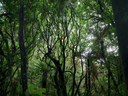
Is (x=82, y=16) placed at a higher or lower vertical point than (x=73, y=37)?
higher

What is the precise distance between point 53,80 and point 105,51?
2147 millimetres

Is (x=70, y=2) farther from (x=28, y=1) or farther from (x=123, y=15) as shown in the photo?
(x=123, y=15)

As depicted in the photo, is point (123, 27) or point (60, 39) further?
point (60, 39)

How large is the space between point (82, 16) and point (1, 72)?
10.6ft

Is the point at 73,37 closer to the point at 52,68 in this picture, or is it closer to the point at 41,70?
the point at 52,68

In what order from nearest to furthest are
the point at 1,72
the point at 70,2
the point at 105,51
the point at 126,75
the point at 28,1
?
1. the point at 126,75
2. the point at 28,1
3. the point at 1,72
4. the point at 70,2
5. the point at 105,51

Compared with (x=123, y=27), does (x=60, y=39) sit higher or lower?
higher

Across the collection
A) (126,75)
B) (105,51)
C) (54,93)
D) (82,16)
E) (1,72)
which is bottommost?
(54,93)

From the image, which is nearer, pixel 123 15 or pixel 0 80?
pixel 123 15

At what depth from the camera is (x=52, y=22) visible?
11.4 ft

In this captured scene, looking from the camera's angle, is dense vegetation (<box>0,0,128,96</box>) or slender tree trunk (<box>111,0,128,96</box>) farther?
dense vegetation (<box>0,0,128,96</box>)

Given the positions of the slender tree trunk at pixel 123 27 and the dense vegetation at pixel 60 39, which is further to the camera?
the dense vegetation at pixel 60 39

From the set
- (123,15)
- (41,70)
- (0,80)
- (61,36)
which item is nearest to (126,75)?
(123,15)

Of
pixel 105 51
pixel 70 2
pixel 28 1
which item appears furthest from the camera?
pixel 105 51
